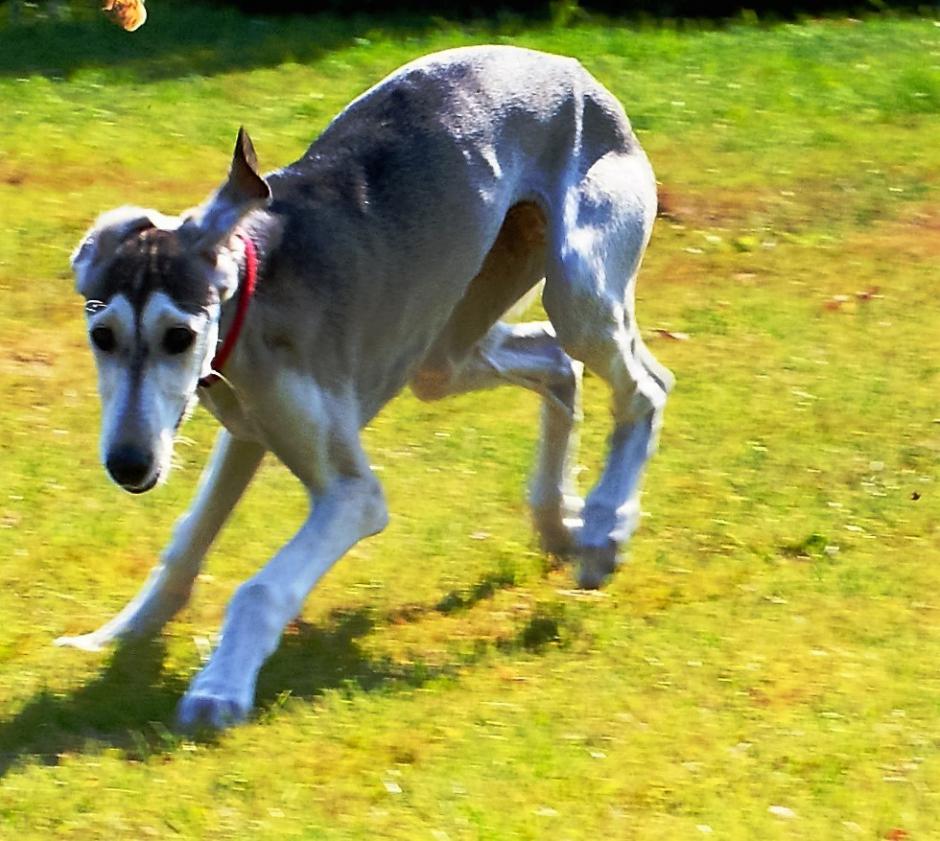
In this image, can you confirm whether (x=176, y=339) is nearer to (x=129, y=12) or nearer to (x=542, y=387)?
(x=129, y=12)

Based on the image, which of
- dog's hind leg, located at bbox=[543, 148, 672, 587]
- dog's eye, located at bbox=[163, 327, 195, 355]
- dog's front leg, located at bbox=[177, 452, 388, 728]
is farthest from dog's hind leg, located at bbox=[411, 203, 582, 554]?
dog's eye, located at bbox=[163, 327, 195, 355]

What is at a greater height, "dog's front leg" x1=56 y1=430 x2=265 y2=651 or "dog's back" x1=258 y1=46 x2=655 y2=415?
"dog's back" x1=258 y1=46 x2=655 y2=415

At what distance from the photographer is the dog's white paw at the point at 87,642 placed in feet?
19.0

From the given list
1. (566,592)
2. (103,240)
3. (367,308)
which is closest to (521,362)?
(566,592)

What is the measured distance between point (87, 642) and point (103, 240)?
1338 mm

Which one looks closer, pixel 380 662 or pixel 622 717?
pixel 622 717

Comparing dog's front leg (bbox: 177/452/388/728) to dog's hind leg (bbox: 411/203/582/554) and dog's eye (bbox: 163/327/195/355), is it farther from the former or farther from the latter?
dog's hind leg (bbox: 411/203/582/554)

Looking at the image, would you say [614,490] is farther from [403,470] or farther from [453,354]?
[403,470]

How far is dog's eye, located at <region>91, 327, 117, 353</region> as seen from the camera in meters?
4.95

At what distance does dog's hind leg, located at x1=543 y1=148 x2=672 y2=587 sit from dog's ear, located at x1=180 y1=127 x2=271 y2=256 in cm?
136

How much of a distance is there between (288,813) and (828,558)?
2.70 metres

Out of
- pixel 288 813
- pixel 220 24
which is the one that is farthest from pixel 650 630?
pixel 220 24

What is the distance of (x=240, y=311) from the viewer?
209 inches

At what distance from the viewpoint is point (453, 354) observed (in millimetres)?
6664
